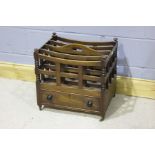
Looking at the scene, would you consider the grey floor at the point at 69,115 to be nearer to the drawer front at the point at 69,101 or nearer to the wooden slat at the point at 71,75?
the drawer front at the point at 69,101

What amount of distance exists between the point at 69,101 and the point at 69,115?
4.0 inches

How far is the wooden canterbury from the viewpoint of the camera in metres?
2.11

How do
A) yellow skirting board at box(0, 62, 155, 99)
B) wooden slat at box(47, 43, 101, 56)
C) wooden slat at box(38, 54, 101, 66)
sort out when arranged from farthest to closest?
yellow skirting board at box(0, 62, 155, 99)
wooden slat at box(47, 43, 101, 56)
wooden slat at box(38, 54, 101, 66)

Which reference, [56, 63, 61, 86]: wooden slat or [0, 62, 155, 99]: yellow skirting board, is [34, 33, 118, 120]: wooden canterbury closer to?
[56, 63, 61, 86]: wooden slat

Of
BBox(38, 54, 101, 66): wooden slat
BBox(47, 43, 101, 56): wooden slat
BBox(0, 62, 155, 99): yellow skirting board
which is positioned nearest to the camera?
BBox(38, 54, 101, 66): wooden slat

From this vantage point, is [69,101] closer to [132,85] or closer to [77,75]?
[77,75]

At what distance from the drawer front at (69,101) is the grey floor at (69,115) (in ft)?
0.22

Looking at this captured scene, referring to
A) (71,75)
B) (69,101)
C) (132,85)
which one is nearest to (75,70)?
(71,75)

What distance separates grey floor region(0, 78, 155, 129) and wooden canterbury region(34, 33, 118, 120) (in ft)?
0.20

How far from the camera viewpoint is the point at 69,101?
224 centimetres

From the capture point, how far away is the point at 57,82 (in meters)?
2.21

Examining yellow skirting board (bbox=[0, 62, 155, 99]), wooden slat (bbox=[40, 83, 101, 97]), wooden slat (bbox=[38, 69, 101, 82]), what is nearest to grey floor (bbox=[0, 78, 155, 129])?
yellow skirting board (bbox=[0, 62, 155, 99])
